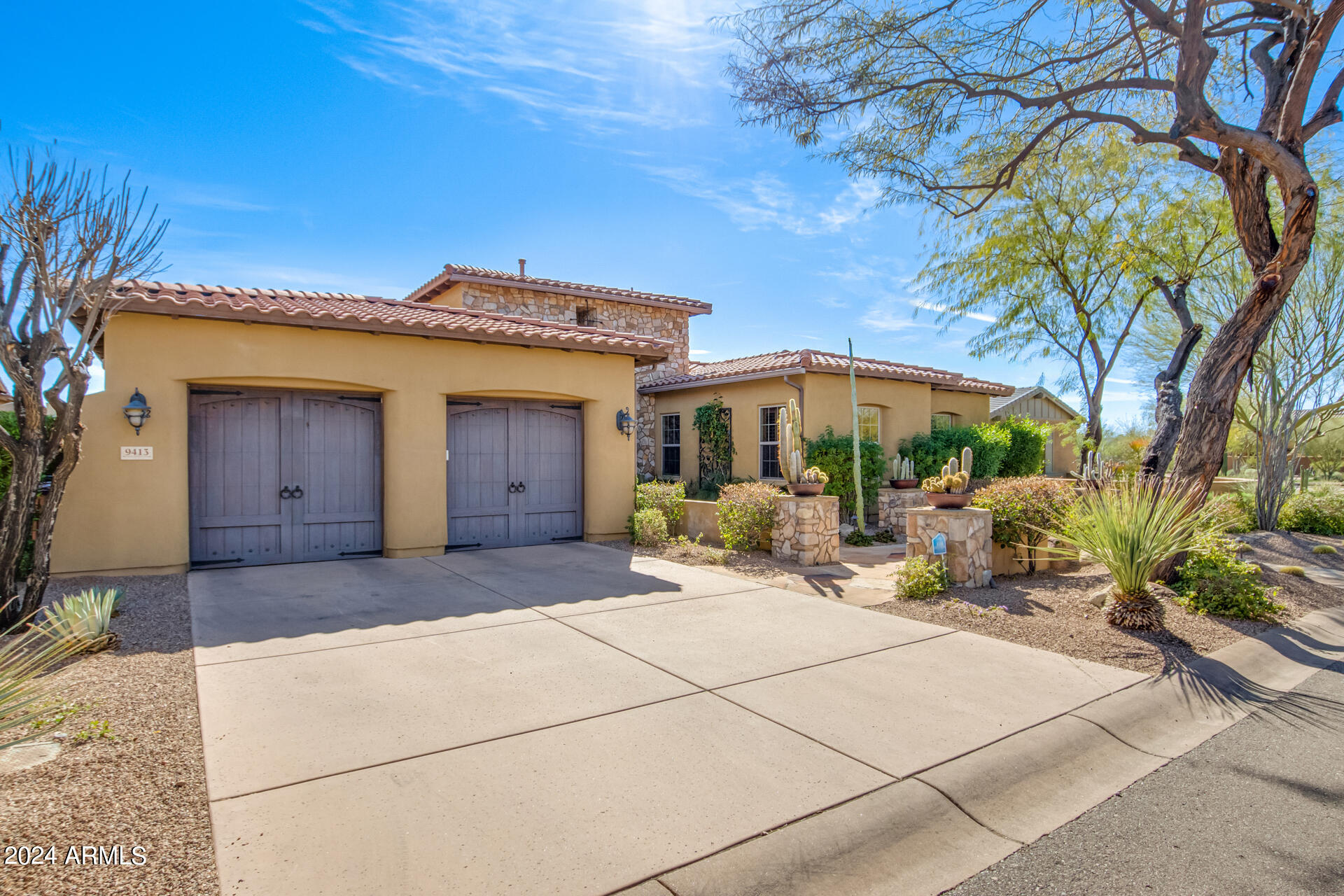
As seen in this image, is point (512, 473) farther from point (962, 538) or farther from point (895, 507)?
point (895, 507)

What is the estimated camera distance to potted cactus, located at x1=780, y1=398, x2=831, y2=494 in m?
10.1

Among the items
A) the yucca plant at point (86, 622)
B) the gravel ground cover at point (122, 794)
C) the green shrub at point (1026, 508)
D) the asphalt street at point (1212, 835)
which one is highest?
the green shrub at point (1026, 508)

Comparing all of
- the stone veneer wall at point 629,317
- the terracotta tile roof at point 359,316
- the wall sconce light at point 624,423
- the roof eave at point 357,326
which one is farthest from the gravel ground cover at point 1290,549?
the stone veneer wall at point 629,317

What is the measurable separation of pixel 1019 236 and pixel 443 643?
15.2 m

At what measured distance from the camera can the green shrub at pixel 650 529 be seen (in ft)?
36.2

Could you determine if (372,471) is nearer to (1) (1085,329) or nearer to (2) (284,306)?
(2) (284,306)

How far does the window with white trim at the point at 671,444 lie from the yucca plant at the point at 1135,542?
1151cm

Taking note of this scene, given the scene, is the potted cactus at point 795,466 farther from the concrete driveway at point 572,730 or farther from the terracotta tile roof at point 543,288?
the terracotta tile roof at point 543,288

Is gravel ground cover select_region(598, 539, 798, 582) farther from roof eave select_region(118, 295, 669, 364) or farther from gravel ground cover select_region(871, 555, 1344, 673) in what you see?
roof eave select_region(118, 295, 669, 364)

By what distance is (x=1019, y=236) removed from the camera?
1547 cm

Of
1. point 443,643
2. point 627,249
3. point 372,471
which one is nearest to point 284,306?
point 372,471

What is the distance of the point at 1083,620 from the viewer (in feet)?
21.7

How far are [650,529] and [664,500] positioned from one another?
0.90 meters

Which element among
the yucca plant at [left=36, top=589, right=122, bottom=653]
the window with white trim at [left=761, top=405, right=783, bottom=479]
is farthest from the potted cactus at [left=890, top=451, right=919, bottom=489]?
the yucca plant at [left=36, top=589, right=122, bottom=653]
